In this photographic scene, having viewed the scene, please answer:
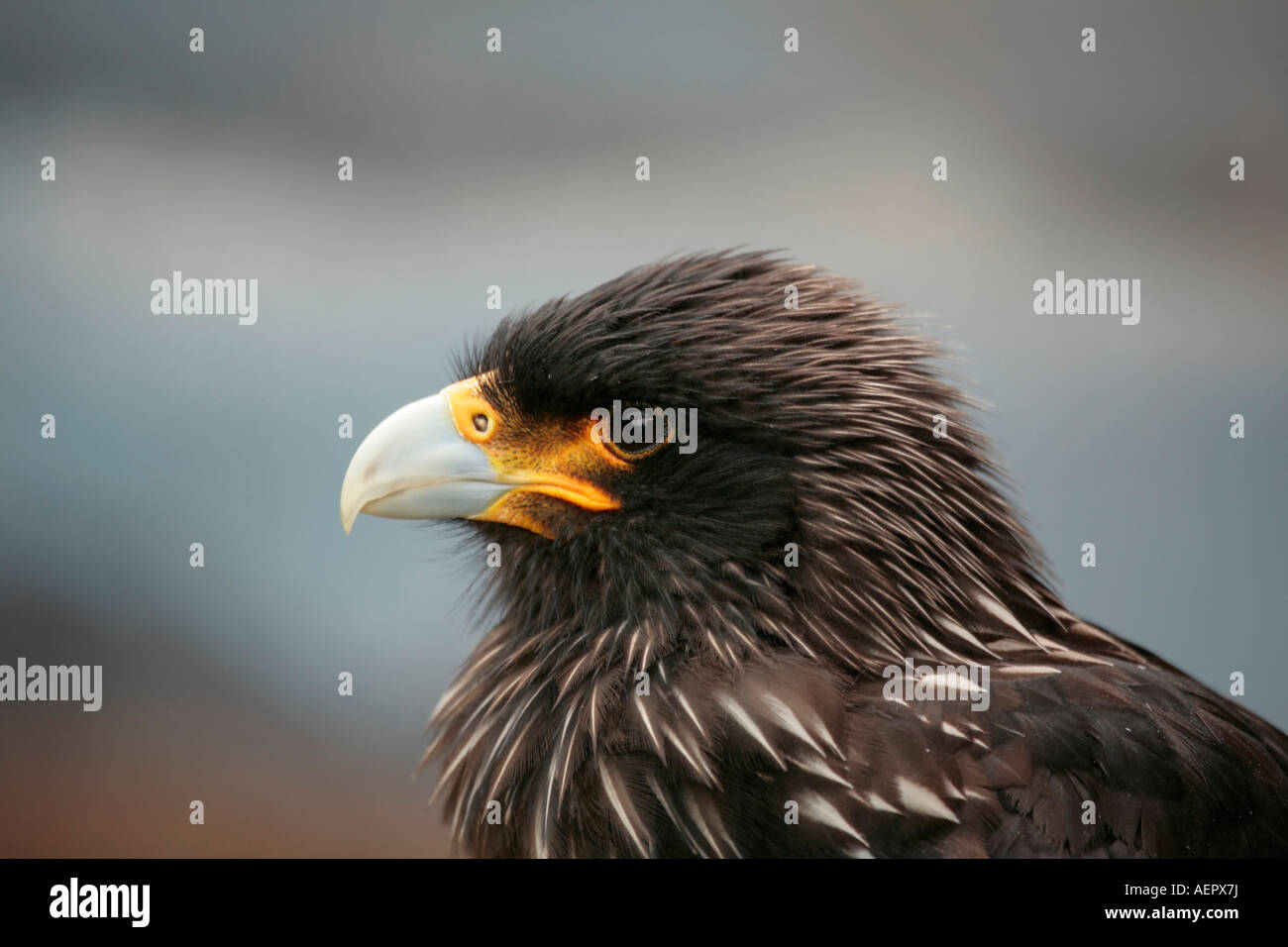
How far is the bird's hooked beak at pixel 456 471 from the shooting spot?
6.75ft

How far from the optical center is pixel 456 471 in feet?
6.82

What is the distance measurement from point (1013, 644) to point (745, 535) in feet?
1.79

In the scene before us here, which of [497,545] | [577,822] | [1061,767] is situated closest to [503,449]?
[497,545]

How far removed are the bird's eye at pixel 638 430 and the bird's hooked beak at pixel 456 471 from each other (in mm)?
110

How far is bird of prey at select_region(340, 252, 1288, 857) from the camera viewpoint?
1.75 meters

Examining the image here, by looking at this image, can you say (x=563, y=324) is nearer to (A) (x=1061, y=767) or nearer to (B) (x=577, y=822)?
(B) (x=577, y=822)

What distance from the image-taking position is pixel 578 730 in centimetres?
191
